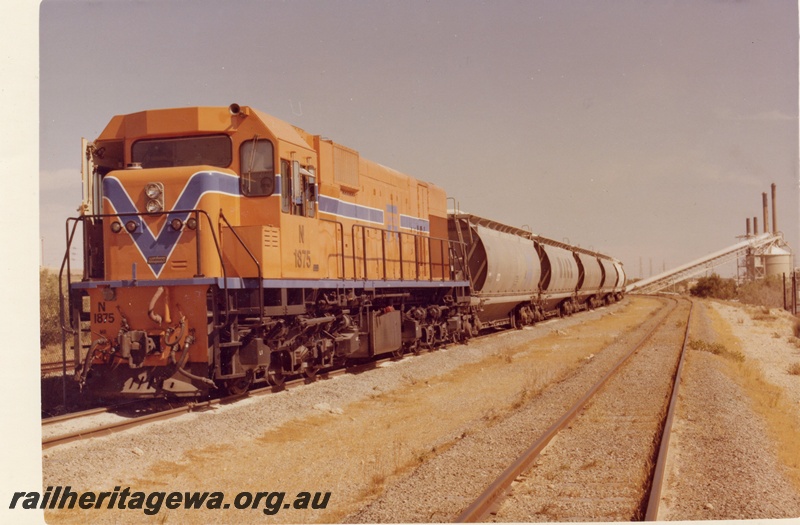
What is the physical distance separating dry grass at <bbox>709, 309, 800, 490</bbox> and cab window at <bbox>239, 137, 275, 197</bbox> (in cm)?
713

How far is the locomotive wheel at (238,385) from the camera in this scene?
10047 mm

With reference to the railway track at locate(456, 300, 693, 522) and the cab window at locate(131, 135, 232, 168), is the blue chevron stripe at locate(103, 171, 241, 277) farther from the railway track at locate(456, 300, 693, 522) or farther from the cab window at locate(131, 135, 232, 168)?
the railway track at locate(456, 300, 693, 522)

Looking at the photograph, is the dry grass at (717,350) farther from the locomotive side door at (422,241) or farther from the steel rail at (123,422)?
the steel rail at (123,422)

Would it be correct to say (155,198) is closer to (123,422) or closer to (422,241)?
(123,422)

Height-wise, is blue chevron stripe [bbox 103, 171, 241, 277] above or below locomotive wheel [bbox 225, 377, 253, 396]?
above

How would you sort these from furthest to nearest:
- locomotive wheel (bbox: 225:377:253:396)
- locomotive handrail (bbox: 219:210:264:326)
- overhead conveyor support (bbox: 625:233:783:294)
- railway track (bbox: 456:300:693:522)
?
overhead conveyor support (bbox: 625:233:783:294), locomotive wheel (bbox: 225:377:253:396), locomotive handrail (bbox: 219:210:264:326), railway track (bbox: 456:300:693:522)

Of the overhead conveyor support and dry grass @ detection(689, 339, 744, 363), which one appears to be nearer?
dry grass @ detection(689, 339, 744, 363)

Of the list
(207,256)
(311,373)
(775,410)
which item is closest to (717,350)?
(775,410)

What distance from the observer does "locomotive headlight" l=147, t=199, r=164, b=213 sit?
9.34 metres

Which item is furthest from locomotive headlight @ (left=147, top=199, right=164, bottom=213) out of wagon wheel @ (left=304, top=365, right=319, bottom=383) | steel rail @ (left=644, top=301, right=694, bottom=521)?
steel rail @ (left=644, top=301, right=694, bottom=521)

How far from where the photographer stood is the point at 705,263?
5988 centimetres

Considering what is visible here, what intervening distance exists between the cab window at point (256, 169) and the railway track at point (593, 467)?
5.10 m

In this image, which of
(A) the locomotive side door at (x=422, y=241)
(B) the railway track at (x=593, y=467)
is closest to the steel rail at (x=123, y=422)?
(B) the railway track at (x=593, y=467)

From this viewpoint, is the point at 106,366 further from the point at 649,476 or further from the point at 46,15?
the point at 649,476
